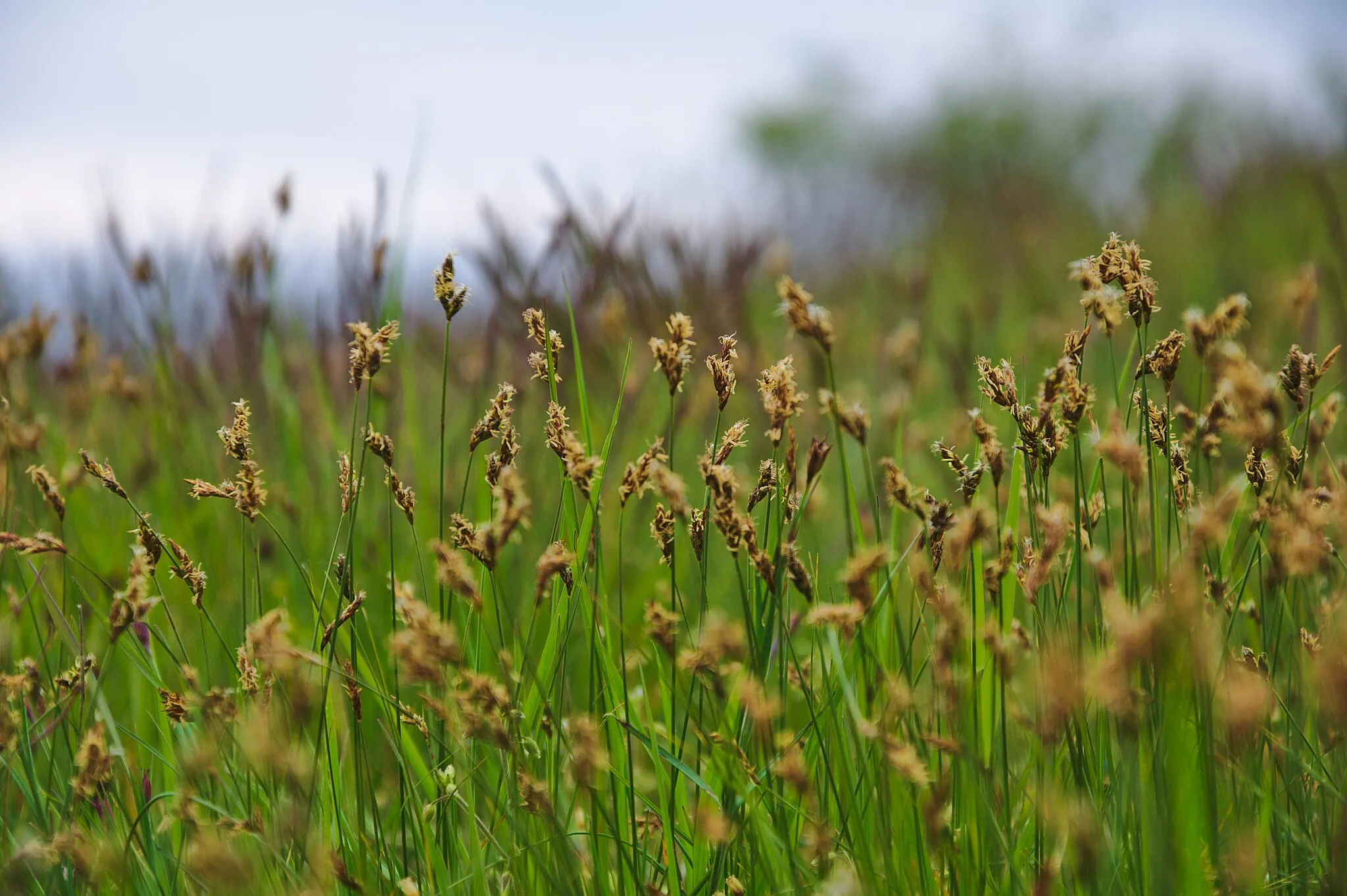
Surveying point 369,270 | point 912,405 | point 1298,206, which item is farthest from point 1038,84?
point 369,270

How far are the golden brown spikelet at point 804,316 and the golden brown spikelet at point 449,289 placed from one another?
1.35 feet

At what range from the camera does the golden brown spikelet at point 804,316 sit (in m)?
0.99

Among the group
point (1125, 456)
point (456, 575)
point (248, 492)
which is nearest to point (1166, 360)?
point (1125, 456)

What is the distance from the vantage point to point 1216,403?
1071 millimetres

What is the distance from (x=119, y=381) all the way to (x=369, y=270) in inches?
34.0

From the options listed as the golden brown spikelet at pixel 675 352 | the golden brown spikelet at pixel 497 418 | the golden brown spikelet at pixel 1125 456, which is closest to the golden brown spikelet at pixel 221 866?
the golden brown spikelet at pixel 497 418

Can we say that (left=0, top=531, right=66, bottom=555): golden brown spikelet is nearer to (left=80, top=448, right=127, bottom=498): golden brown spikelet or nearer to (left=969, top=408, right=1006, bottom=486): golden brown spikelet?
(left=80, top=448, right=127, bottom=498): golden brown spikelet

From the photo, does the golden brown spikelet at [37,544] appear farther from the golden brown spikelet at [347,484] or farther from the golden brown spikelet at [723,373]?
the golden brown spikelet at [723,373]

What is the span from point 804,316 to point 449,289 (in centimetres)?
45

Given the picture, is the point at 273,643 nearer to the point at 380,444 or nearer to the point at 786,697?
the point at 380,444

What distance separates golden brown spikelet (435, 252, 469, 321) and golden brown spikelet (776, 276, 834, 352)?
0.41 metres

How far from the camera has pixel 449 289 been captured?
115 cm

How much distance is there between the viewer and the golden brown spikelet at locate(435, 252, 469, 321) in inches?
45.0

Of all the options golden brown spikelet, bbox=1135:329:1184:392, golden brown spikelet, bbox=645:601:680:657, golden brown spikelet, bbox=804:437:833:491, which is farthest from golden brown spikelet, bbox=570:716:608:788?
golden brown spikelet, bbox=1135:329:1184:392
